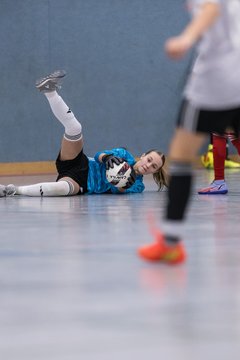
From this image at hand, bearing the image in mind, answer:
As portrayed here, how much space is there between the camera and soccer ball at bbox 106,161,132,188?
233 inches

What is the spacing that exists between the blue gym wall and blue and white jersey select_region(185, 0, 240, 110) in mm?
6558

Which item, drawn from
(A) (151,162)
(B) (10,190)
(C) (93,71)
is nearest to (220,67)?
(A) (151,162)

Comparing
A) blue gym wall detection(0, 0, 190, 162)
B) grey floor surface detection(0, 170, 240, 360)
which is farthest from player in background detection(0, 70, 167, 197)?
blue gym wall detection(0, 0, 190, 162)

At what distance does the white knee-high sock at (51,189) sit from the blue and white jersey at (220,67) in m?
3.11

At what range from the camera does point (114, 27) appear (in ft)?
32.6

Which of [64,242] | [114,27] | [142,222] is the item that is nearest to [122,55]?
[114,27]

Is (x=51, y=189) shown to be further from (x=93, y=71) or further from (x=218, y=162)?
(x=93, y=71)

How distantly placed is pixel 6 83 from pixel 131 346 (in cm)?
762

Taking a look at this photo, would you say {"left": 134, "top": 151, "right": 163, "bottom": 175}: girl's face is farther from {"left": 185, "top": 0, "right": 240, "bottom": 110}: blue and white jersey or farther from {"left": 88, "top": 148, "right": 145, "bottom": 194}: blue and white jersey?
{"left": 185, "top": 0, "right": 240, "bottom": 110}: blue and white jersey

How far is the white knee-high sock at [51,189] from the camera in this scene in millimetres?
5953

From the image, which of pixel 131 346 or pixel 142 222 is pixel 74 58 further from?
pixel 131 346

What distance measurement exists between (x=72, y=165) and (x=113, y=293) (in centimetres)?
365

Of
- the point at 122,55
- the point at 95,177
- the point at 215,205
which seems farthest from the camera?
the point at 122,55

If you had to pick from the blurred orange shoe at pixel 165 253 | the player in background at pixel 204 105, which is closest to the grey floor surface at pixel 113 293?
the blurred orange shoe at pixel 165 253
